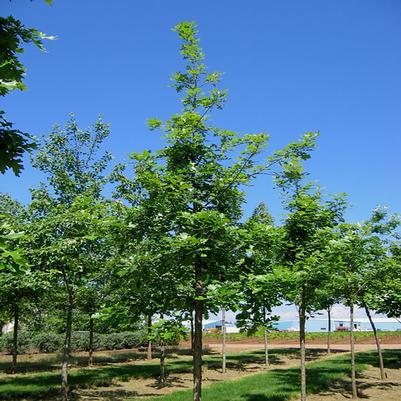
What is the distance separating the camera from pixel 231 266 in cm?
750

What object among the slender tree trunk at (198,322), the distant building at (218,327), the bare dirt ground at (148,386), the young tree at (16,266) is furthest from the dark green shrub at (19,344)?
the slender tree trunk at (198,322)

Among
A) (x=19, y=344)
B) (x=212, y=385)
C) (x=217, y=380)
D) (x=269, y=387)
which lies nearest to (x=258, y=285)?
(x=269, y=387)

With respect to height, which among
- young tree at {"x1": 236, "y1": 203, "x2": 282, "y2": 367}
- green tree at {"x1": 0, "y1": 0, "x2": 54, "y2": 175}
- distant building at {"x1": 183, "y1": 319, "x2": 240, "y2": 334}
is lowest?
distant building at {"x1": 183, "y1": 319, "x2": 240, "y2": 334}

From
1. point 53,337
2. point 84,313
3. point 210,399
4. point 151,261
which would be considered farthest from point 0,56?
point 53,337

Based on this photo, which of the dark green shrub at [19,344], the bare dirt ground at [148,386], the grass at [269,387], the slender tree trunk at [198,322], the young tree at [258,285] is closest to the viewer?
the young tree at [258,285]

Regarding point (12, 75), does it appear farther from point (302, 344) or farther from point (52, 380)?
point (52, 380)

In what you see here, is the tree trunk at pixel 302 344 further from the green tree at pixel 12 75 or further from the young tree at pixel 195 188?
the green tree at pixel 12 75

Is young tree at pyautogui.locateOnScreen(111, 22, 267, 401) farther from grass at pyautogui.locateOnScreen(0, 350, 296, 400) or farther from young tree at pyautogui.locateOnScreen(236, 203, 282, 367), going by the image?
grass at pyautogui.locateOnScreen(0, 350, 296, 400)

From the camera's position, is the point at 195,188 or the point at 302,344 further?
the point at 302,344

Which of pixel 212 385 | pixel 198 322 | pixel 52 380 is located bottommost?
pixel 52 380

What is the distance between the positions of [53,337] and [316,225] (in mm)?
29607

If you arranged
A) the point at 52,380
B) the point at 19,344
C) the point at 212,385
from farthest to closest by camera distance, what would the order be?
the point at 19,344 < the point at 52,380 < the point at 212,385

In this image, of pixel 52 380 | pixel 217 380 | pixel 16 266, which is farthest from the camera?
Result: pixel 217 380

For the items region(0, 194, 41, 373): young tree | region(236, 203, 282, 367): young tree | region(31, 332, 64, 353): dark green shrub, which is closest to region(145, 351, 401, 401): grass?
region(0, 194, 41, 373): young tree
